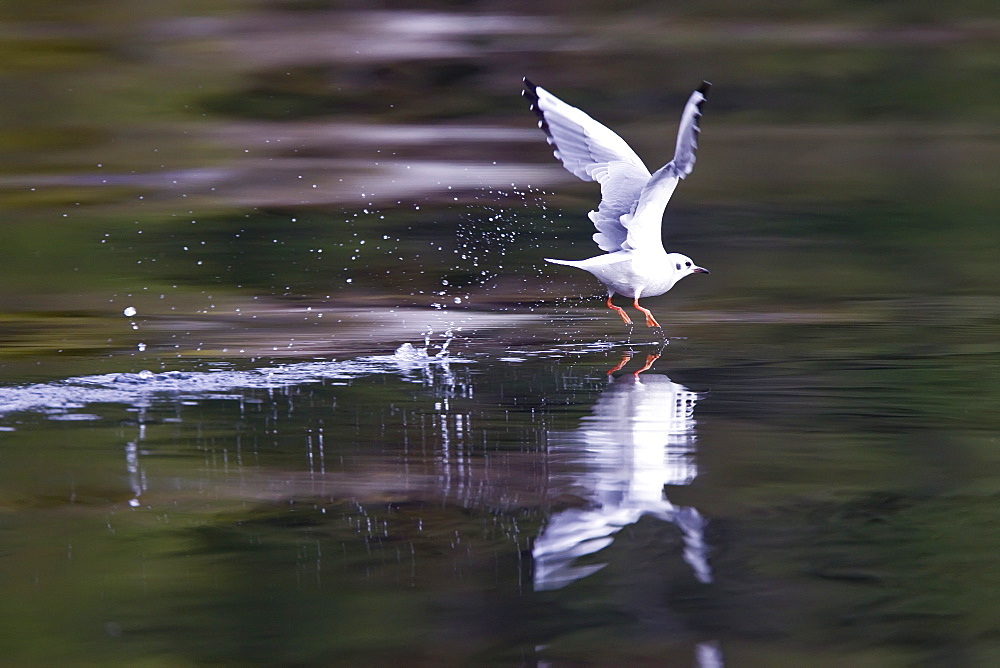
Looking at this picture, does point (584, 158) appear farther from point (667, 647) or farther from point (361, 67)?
point (361, 67)

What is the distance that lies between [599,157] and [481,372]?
1.27 m

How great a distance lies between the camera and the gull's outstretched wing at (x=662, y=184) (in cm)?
656

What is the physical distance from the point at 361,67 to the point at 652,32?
398 centimetres

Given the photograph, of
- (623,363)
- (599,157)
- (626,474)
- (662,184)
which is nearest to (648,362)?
(623,363)

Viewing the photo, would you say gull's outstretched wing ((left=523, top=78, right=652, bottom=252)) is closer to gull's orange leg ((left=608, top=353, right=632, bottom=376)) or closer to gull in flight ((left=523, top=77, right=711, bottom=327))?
gull in flight ((left=523, top=77, right=711, bottom=327))

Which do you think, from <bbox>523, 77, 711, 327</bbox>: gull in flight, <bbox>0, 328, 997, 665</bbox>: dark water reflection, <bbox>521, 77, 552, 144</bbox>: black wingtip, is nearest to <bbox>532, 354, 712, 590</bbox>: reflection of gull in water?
<bbox>0, 328, 997, 665</bbox>: dark water reflection

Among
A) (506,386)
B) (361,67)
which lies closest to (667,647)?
(506,386)

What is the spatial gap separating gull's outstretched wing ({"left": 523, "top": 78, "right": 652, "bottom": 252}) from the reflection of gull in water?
3.60 feet

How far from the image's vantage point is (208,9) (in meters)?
20.9

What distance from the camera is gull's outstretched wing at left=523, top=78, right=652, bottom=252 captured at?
7.55m

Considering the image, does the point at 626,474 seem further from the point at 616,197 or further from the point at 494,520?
the point at 616,197

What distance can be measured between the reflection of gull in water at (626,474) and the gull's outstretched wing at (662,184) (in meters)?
0.94

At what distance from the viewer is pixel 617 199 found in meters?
7.68

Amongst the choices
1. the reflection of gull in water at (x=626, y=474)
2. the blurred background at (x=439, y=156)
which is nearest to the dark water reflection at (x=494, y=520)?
the reflection of gull in water at (x=626, y=474)
